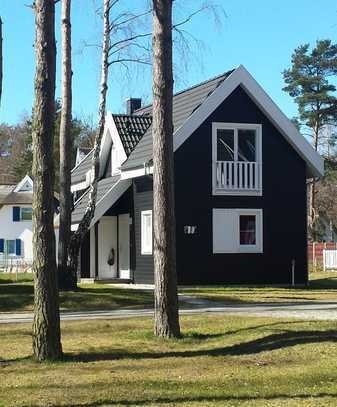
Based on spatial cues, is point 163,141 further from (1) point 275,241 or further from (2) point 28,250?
(2) point 28,250

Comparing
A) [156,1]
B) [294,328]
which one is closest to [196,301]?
[294,328]

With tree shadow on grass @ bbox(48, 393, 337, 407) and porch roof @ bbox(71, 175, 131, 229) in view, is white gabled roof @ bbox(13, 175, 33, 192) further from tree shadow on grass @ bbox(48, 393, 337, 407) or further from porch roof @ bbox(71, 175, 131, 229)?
tree shadow on grass @ bbox(48, 393, 337, 407)

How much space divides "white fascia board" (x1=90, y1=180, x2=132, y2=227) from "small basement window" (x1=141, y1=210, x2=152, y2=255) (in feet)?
4.92

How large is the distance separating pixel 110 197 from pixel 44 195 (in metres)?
17.2

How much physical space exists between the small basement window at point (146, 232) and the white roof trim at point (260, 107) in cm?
280

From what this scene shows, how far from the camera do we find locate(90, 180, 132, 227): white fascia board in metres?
25.9

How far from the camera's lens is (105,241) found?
28.9 meters

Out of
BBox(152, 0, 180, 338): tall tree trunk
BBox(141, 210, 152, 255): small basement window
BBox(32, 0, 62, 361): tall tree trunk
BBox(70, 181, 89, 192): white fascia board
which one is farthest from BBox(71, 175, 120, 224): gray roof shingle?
BBox(32, 0, 62, 361): tall tree trunk

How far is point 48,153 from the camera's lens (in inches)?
368

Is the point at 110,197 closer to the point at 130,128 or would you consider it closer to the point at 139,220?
the point at 139,220

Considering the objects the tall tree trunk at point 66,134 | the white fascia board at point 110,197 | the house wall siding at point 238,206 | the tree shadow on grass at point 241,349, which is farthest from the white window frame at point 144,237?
the tree shadow on grass at point 241,349

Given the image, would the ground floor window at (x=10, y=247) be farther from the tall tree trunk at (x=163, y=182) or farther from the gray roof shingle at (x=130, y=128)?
the tall tree trunk at (x=163, y=182)

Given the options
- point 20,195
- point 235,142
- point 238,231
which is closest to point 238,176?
point 235,142

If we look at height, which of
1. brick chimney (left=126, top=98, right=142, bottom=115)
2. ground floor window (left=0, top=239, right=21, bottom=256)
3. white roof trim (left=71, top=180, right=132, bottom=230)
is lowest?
ground floor window (left=0, top=239, right=21, bottom=256)
